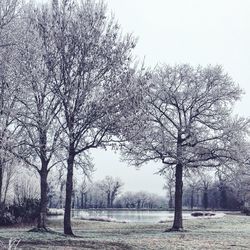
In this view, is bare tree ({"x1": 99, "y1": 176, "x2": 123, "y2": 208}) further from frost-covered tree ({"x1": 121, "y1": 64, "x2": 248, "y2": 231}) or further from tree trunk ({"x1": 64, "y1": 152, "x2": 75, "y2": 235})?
tree trunk ({"x1": 64, "y1": 152, "x2": 75, "y2": 235})

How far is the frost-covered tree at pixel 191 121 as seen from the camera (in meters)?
30.5

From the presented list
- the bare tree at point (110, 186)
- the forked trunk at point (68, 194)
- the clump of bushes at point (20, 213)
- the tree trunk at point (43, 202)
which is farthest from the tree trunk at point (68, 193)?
the bare tree at point (110, 186)

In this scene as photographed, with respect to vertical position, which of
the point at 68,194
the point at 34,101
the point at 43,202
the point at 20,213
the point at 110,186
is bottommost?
the point at 20,213

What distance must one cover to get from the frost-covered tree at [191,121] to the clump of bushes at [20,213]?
34.8 ft

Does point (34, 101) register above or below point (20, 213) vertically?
above

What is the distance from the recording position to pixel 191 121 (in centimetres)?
3131

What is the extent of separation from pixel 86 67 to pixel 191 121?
37.7ft

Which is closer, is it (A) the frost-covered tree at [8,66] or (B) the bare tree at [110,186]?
(A) the frost-covered tree at [8,66]

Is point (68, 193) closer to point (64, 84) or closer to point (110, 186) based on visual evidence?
point (64, 84)

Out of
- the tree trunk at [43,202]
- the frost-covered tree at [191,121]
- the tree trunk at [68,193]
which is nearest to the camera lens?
the tree trunk at [68,193]

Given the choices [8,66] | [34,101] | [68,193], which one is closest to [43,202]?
[68,193]

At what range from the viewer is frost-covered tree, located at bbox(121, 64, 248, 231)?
100 feet

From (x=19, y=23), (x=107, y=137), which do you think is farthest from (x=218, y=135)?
(x=19, y=23)

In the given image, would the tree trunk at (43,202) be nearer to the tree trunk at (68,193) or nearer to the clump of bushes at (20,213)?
the tree trunk at (68,193)
